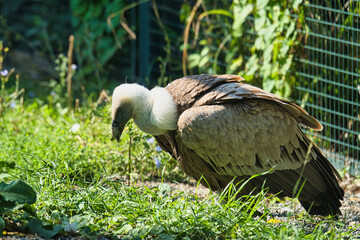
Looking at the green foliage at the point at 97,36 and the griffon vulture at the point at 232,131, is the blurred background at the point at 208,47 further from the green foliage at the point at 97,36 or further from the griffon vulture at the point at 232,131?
the griffon vulture at the point at 232,131

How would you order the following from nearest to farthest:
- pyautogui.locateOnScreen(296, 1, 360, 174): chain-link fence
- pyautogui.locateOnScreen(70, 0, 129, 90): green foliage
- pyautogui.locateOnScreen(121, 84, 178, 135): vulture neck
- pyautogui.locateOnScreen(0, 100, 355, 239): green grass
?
pyautogui.locateOnScreen(0, 100, 355, 239): green grass
pyautogui.locateOnScreen(121, 84, 178, 135): vulture neck
pyautogui.locateOnScreen(296, 1, 360, 174): chain-link fence
pyautogui.locateOnScreen(70, 0, 129, 90): green foliage

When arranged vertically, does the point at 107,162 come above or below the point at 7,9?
below

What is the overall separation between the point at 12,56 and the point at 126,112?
4789mm

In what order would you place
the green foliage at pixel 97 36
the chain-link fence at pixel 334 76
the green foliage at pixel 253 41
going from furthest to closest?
the green foliage at pixel 97 36 → the green foliage at pixel 253 41 → the chain-link fence at pixel 334 76

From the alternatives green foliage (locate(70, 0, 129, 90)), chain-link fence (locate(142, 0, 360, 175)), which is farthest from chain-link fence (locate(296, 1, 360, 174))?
green foliage (locate(70, 0, 129, 90))

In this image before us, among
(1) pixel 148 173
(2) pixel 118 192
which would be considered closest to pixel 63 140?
(1) pixel 148 173

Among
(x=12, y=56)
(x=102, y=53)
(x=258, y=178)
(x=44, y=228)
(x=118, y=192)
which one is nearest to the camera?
(x=44, y=228)

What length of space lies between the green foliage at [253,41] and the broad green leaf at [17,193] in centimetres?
294

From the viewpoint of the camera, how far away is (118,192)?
3783 mm

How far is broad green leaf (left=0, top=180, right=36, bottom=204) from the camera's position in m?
3.22

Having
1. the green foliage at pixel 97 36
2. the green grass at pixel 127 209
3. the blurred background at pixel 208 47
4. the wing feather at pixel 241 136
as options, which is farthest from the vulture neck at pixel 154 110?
the green foliage at pixel 97 36

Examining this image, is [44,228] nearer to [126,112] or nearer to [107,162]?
[126,112]

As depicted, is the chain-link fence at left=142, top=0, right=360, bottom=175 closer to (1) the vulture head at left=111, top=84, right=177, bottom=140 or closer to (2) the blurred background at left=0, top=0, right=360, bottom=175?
(2) the blurred background at left=0, top=0, right=360, bottom=175

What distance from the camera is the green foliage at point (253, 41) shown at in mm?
5504
